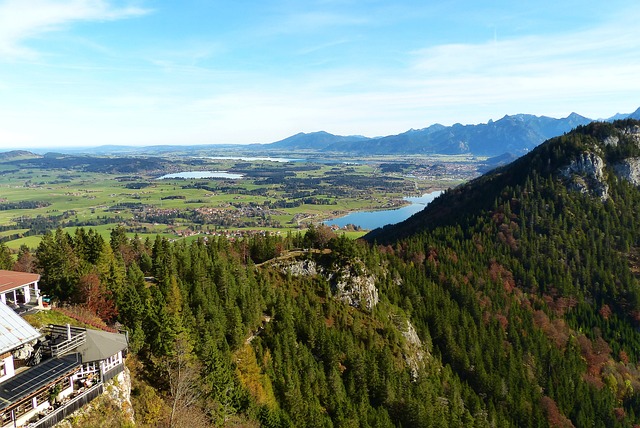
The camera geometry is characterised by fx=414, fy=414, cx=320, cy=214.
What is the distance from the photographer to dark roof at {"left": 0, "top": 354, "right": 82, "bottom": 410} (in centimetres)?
3161

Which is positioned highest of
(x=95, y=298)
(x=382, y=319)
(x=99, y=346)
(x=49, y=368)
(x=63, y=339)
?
(x=63, y=339)

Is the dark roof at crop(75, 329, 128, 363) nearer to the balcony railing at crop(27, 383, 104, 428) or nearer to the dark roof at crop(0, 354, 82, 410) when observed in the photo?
the dark roof at crop(0, 354, 82, 410)

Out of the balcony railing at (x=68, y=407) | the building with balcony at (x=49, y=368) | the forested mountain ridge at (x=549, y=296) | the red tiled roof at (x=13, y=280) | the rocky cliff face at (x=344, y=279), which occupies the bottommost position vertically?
the forested mountain ridge at (x=549, y=296)

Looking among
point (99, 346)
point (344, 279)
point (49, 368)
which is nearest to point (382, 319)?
point (344, 279)

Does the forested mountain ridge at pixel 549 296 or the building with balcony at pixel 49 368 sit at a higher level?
the building with balcony at pixel 49 368

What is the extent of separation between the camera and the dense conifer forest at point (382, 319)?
54.2 meters

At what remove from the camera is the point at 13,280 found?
4681 centimetres

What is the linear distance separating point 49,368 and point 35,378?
170 centimetres

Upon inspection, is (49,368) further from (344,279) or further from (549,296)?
(549,296)

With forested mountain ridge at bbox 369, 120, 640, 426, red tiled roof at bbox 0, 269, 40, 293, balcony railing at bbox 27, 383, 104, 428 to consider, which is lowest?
forested mountain ridge at bbox 369, 120, 640, 426

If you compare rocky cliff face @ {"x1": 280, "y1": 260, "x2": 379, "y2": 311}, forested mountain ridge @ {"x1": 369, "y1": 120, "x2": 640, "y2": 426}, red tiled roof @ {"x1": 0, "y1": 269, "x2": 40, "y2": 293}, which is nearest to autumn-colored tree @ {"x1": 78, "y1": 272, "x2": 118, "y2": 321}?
red tiled roof @ {"x1": 0, "y1": 269, "x2": 40, "y2": 293}

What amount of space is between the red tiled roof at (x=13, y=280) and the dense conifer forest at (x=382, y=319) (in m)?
10.6

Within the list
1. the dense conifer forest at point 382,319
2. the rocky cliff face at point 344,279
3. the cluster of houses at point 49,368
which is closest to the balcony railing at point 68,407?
the cluster of houses at point 49,368

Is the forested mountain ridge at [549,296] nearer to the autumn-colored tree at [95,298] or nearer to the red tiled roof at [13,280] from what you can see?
the autumn-colored tree at [95,298]
